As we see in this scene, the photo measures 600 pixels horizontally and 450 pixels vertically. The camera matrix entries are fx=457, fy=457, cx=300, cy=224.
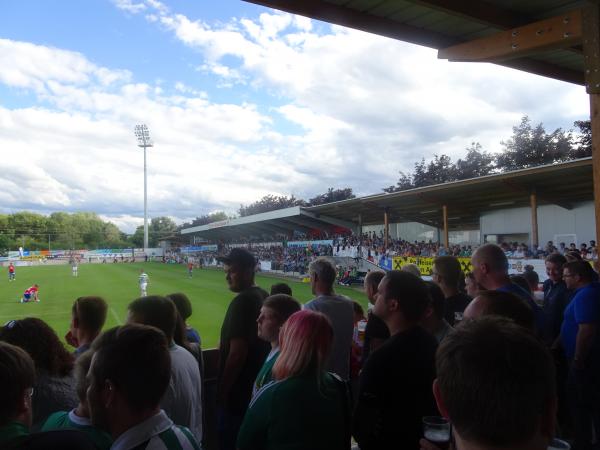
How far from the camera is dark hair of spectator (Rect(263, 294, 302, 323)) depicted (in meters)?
3.20

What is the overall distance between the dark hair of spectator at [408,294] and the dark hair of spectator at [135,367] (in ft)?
4.41

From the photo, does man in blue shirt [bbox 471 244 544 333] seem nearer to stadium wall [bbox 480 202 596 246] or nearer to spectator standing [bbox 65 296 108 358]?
spectator standing [bbox 65 296 108 358]

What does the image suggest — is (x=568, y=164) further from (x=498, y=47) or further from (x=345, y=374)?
(x=345, y=374)

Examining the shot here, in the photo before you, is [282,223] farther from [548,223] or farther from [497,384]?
[497,384]

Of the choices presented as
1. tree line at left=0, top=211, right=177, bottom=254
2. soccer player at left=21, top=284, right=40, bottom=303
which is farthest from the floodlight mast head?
soccer player at left=21, top=284, right=40, bottom=303

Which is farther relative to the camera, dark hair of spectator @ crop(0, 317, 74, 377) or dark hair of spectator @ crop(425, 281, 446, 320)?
dark hair of spectator @ crop(425, 281, 446, 320)

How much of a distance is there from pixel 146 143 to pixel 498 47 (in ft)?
290

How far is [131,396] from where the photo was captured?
5.63ft

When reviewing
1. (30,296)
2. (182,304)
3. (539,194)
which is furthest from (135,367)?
(539,194)

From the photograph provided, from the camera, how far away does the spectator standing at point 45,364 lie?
2619 mm

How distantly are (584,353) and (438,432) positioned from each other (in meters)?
3.60

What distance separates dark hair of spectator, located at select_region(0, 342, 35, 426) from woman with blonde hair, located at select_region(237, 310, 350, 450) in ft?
3.28

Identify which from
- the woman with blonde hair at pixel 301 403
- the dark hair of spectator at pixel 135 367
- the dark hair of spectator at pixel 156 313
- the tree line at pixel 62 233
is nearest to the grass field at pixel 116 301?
the dark hair of spectator at pixel 156 313

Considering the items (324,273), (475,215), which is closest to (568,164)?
(475,215)
